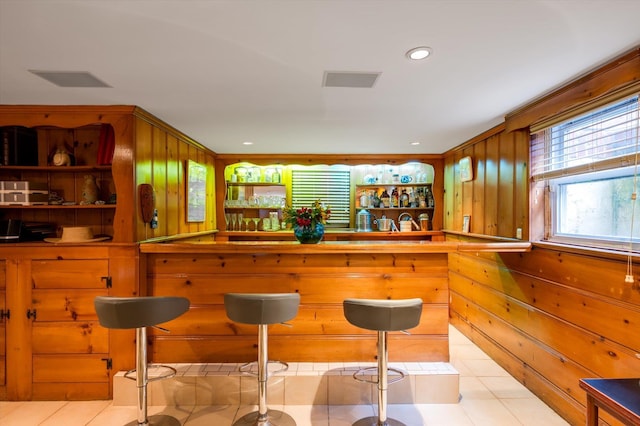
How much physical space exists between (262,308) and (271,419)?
3.10 feet

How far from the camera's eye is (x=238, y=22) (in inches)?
63.0

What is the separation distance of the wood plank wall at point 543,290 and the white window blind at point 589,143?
13 centimetres

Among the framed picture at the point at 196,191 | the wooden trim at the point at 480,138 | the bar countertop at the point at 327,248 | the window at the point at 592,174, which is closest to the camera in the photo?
the window at the point at 592,174

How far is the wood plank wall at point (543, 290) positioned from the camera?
2018mm

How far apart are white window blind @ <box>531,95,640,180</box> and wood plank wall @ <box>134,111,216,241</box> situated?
3.31m

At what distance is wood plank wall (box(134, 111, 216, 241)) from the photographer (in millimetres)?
2896

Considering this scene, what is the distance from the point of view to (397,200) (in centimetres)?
520

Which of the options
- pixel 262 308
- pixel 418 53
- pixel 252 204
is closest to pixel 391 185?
pixel 252 204

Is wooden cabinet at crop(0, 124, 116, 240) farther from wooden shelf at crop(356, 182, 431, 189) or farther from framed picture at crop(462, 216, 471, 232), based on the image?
framed picture at crop(462, 216, 471, 232)

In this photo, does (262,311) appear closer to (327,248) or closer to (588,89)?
(327,248)

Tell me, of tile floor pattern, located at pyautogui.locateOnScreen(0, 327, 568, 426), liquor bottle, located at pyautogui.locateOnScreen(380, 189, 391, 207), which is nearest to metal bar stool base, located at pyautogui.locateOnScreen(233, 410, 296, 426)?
tile floor pattern, located at pyautogui.locateOnScreen(0, 327, 568, 426)

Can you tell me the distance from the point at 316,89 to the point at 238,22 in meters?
0.91

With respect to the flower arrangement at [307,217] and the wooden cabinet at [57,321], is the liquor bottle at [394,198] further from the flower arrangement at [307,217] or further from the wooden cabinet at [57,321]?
the wooden cabinet at [57,321]

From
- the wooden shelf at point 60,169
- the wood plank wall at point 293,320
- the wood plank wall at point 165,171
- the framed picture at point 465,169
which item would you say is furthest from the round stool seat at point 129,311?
the framed picture at point 465,169
